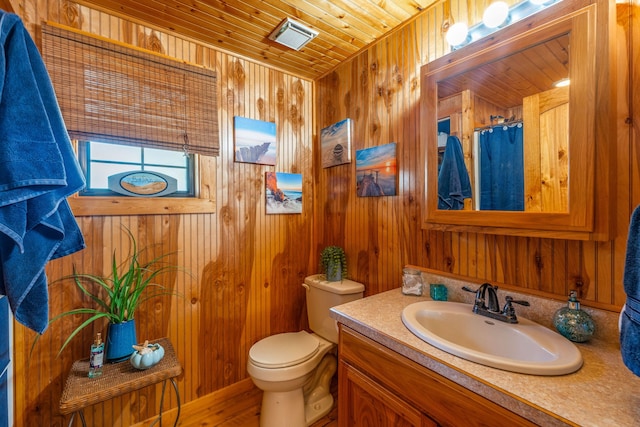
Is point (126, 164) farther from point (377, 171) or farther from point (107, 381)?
point (377, 171)

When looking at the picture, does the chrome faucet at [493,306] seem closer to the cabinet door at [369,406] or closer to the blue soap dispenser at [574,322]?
the blue soap dispenser at [574,322]

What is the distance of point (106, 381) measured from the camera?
1.18 meters

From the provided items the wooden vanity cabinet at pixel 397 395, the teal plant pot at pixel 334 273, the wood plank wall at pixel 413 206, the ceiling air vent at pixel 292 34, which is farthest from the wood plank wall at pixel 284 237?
the wooden vanity cabinet at pixel 397 395

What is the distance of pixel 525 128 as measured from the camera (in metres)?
1.01

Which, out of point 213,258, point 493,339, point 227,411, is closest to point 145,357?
point 213,258

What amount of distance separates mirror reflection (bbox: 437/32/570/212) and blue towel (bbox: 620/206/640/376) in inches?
11.4

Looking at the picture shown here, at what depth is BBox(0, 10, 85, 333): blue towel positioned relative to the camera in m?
0.63

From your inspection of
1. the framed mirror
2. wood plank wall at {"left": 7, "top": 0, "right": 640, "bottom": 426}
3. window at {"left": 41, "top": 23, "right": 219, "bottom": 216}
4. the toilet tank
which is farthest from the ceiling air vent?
the toilet tank

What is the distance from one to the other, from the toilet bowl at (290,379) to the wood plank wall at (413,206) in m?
0.57

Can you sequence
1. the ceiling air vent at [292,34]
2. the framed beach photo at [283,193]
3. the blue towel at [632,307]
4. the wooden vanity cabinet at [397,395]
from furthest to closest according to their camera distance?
the framed beach photo at [283,193]
the ceiling air vent at [292,34]
the wooden vanity cabinet at [397,395]
the blue towel at [632,307]

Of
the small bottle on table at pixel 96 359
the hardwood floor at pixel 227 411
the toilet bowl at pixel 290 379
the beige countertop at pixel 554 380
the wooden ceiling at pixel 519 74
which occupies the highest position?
the wooden ceiling at pixel 519 74

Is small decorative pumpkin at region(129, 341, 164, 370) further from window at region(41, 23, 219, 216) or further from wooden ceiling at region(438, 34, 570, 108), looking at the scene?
wooden ceiling at region(438, 34, 570, 108)

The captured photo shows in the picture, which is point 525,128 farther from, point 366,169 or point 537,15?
point 366,169

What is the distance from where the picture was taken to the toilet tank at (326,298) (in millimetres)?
1700
